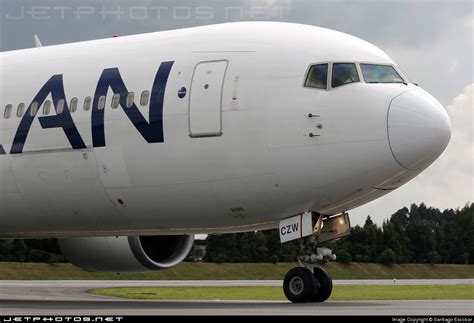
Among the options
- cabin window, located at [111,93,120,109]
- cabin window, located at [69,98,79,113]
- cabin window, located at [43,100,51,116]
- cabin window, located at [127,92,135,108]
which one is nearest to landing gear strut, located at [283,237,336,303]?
cabin window, located at [127,92,135,108]

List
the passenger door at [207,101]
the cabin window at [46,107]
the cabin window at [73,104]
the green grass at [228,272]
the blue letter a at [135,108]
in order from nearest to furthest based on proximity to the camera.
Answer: the passenger door at [207,101] < the blue letter a at [135,108] < the cabin window at [73,104] < the cabin window at [46,107] < the green grass at [228,272]

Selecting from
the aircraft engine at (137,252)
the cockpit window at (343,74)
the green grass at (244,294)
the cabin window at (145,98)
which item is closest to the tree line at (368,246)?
the green grass at (244,294)

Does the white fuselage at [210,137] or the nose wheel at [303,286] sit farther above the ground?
the white fuselage at [210,137]

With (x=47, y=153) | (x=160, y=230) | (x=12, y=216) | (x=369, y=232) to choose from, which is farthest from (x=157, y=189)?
(x=369, y=232)

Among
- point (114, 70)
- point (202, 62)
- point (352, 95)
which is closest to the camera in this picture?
point (352, 95)

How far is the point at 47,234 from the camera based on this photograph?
19.2 m

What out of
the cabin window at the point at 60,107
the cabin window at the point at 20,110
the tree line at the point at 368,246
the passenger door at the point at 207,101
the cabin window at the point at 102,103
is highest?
the tree line at the point at 368,246

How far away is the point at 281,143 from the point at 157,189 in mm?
2586

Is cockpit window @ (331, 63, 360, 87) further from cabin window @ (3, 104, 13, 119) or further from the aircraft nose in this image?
cabin window @ (3, 104, 13, 119)

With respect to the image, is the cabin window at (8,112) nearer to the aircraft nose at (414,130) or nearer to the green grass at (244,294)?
the green grass at (244,294)

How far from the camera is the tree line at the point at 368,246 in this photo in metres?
41.8

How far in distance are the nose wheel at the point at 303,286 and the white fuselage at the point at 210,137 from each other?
110cm

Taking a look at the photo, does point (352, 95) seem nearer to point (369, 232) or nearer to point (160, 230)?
point (160, 230)

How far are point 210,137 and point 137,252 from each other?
16.4 ft
